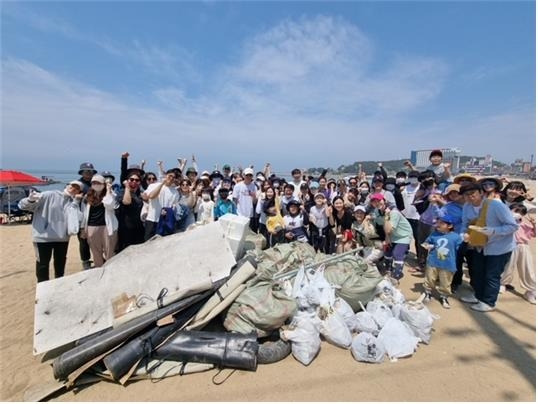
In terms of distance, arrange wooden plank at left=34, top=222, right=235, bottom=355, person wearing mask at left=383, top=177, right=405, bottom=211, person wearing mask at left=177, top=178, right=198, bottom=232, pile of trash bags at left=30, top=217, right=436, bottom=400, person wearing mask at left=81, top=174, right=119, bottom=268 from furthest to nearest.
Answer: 1. person wearing mask at left=383, top=177, right=405, bottom=211
2. person wearing mask at left=177, top=178, right=198, bottom=232
3. person wearing mask at left=81, top=174, right=119, bottom=268
4. wooden plank at left=34, top=222, right=235, bottom=355
5. pile of trash bags at left=30, top=217, right=436, bottom=400

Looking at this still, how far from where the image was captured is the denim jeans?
3.61 metres

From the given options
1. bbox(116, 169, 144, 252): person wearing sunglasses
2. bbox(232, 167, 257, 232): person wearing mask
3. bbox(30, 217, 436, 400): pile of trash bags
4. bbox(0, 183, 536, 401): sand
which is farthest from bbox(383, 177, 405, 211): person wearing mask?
bbox(116, 169, 144, 252): person wearing sunglasses

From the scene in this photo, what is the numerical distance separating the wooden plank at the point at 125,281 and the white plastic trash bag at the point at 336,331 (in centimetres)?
129

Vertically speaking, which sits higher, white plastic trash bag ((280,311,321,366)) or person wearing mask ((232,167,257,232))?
person wearing mask ((232,167,257,232))

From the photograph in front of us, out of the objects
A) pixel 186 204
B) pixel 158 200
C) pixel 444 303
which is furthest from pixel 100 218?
pixel 444 303

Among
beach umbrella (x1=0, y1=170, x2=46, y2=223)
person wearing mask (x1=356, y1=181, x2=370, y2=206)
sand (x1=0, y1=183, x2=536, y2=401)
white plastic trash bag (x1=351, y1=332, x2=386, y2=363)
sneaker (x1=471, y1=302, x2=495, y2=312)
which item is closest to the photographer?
sand (x1=0, y1=183, x2=536, y2=401)

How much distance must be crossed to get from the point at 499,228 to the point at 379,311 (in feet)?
6.23

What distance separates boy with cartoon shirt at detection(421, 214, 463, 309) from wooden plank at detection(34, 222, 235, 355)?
2.93 metres

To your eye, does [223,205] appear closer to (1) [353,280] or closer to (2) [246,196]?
(2) [246,196]

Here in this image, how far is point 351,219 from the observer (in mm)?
5301

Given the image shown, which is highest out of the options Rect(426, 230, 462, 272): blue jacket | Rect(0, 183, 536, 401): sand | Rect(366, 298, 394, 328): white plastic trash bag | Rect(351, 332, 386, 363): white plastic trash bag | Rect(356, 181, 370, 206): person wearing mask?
Rect(356, 181, 370, 206): person wearing mask

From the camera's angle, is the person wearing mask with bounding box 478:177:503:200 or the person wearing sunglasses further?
the person wearing sunglasses

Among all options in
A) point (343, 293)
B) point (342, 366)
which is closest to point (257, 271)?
point (343, 293)

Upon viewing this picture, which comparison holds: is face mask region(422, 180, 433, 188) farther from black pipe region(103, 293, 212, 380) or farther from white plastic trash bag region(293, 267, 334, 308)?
black pipe region(103, 293, 212, 380)
